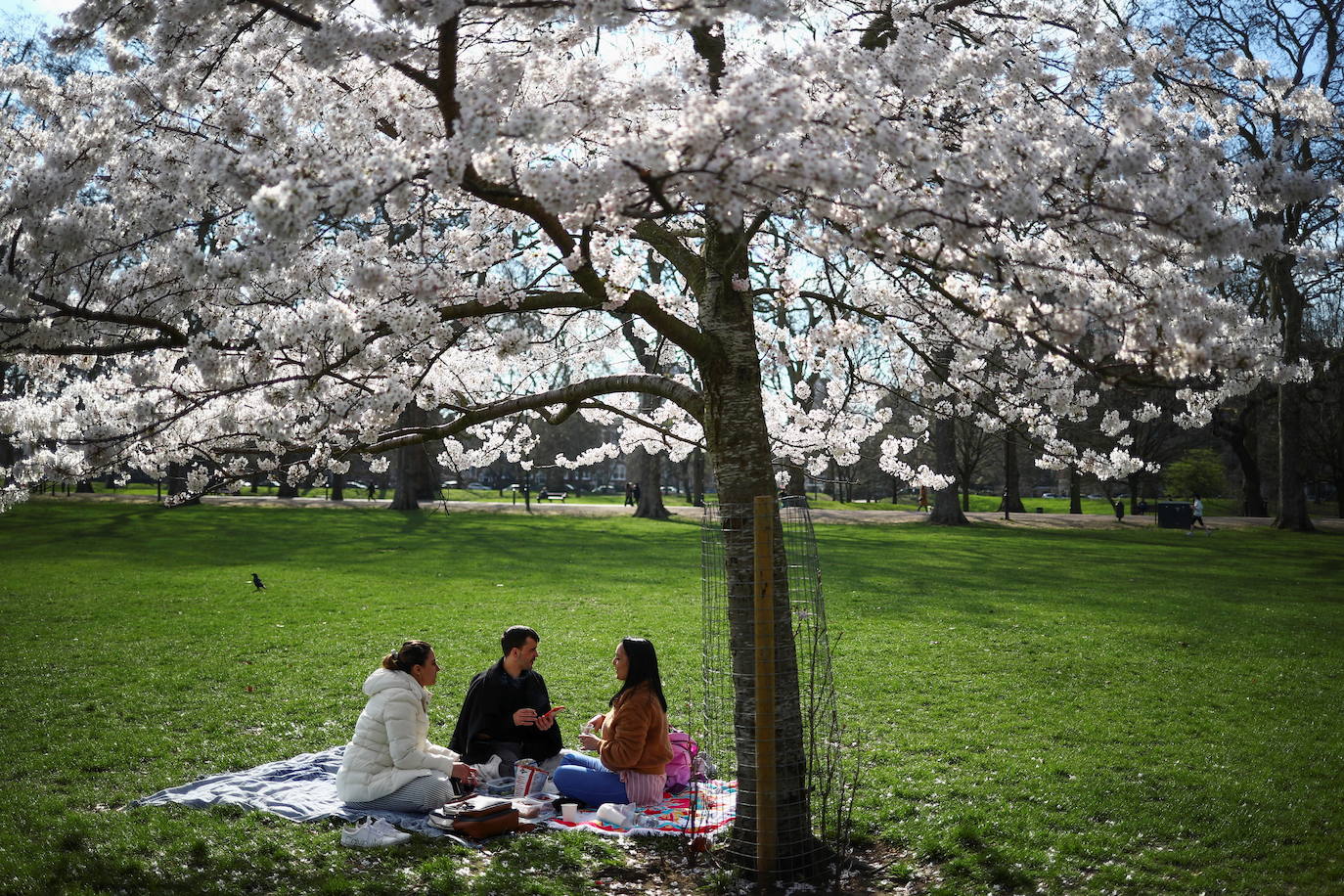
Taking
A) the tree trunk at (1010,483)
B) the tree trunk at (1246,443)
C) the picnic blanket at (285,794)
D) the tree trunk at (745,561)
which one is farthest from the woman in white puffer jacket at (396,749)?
the tree trunk at (1246,443)

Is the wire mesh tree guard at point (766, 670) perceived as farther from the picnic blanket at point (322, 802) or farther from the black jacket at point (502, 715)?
the black jacket at point (502, 715)

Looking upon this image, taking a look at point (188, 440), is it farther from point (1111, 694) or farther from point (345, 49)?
point (1111, 694)

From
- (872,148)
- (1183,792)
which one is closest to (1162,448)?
(1183,792)

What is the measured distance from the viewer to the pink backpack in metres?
6.31

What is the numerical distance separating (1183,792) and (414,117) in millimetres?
6196

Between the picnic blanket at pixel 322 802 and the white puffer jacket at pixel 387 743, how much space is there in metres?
0.15

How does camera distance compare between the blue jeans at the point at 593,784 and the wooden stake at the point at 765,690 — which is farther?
the blue jeans at the point at 593,784

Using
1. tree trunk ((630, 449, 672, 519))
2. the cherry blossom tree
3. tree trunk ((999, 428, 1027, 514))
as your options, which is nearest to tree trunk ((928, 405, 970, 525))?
tree trunk ((999, 428, 1027, 514))

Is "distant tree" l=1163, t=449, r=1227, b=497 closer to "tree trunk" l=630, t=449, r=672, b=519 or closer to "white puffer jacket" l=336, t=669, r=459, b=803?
"tree trunk" l=630, t=449, r=672, b=519

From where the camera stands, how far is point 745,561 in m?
5.21

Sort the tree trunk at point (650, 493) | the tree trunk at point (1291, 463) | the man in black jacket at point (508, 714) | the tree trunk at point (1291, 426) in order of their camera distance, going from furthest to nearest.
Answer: the tree trunk at point (650, 493) < the tree trunk at point (1291, 463) < the tree trunk at point (1291, 426) < the man in black jacket at point (508, 714)

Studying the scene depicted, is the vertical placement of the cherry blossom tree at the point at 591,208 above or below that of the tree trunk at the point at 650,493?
above

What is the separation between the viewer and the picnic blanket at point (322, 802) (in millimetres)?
5582

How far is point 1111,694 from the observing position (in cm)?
887
